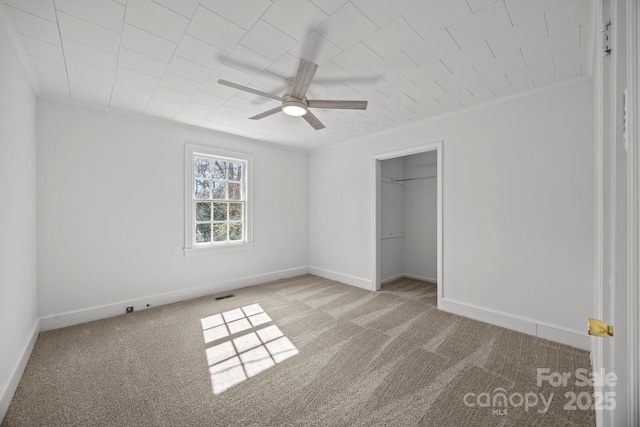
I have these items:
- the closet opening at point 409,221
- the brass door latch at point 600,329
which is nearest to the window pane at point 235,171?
the closet opening at point 409,221

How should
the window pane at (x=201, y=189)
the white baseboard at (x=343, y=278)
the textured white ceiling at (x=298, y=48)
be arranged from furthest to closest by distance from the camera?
the white baseboard at (x=343, y=278) < the window pane at (x=201, y=189) < the textured white ceiling at (x=298, y=48)

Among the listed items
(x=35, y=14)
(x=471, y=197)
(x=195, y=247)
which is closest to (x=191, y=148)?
(x=195, y=247)

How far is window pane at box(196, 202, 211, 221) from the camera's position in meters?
4.04

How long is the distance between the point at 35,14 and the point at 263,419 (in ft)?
9.83

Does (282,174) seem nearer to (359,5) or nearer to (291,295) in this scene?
(291,295)

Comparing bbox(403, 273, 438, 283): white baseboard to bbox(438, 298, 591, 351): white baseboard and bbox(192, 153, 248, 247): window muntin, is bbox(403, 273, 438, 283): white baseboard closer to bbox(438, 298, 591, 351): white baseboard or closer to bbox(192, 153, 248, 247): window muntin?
bbox(438, 298, 591, 351): white baseboard

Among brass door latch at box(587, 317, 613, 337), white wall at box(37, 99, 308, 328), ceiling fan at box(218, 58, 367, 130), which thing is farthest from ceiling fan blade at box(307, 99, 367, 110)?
white wall at box(37, 99, 308, 328)

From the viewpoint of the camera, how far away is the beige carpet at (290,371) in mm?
1693

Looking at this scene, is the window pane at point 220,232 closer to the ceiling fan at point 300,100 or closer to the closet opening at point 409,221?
the ceiling fan at point 300,100

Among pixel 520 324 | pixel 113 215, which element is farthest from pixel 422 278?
pixel 113 215

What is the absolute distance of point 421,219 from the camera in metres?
5.04

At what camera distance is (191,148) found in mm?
3867

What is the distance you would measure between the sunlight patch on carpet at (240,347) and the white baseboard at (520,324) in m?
2.14

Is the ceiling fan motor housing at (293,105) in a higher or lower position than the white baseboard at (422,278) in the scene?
higher
